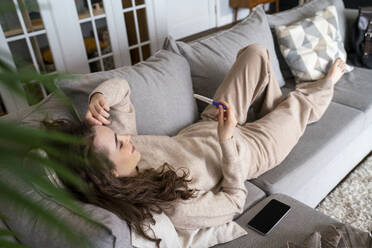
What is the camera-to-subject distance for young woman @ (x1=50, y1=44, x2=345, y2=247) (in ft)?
3.30

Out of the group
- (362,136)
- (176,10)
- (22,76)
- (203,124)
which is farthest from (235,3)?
Answer: (22,76)

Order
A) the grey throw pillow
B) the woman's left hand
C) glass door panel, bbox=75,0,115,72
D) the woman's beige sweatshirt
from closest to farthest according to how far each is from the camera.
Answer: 1. the grey throw pillow
2. the woman's beige sweatshirt
3. the woman's left hand
4. glass door panel, bbox=75,0,115,72

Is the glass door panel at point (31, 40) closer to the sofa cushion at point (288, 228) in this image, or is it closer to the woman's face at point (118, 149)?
the woman's face at point (118, 149)

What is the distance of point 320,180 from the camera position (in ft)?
5.10

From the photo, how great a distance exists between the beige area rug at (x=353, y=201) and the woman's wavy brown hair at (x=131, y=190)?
911 mm

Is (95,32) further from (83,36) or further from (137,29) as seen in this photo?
(137,29)

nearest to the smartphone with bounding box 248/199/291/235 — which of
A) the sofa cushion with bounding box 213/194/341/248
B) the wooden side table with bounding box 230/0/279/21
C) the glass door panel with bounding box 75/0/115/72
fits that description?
the sofa cushion with bounding box 213/194/341/248

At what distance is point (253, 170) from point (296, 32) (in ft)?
3.49

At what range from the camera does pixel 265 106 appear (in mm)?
1714

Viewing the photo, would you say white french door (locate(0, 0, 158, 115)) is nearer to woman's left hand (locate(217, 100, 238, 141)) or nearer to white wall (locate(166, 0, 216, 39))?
white wall (locate(166, 0, 216, 39))

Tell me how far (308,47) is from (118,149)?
4.88 ft

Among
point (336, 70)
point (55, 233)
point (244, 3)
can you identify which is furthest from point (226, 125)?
point (244, 3)

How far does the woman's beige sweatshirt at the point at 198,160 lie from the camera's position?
1.06 meters

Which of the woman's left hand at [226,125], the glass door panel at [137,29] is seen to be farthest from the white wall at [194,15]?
the woman's left hand at [226,125]
